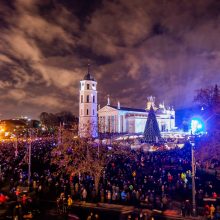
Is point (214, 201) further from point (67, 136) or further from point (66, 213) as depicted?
point (67, 136)

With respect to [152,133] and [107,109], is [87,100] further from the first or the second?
[152,133]

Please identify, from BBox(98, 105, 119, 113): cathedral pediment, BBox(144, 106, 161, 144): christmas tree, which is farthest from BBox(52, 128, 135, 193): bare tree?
BBox(98, 105, 119, 113): cathedral pediment

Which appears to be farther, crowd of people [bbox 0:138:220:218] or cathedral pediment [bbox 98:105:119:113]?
cathedral pediment [bbox 98:105:119:113]

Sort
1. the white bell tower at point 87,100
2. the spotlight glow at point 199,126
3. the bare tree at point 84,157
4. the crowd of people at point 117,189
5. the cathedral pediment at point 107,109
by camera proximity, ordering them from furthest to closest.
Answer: the cathedral pediment at point 107,109
the white bell tower at point 87,100
the spotlight glow at point 199,126
the bare tree at point 84,157
the crowd of people at point 117,189

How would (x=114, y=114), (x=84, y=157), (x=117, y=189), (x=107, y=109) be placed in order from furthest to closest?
(x=107, y=109), (x=114, y=114), (x=84, y=157), (x=117, y=189)

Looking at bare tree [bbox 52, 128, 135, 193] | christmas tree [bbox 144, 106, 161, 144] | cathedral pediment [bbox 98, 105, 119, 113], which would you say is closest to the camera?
bare tree [bbox 52, 128, 135, 193]

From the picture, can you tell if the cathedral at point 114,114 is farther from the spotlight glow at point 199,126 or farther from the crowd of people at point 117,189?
the crowd of people at point 117,189

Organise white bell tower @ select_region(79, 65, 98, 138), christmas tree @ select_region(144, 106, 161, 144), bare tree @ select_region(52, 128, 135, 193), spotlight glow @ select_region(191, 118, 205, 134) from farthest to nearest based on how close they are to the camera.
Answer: white bell tower @ select_region(79, 65, 98, 138) < christmas tree @ select_region(144, 106, 161, 144) < spotlight glow @ select_region(191, 118, 205, 134) < bare tree @ select_region(52, 128, 135, 193)

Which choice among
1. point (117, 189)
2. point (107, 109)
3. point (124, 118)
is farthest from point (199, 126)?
point (107, 109)

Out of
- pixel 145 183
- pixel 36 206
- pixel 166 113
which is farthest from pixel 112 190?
pixel 166 113

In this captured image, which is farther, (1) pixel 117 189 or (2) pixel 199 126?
(2) pixel 199 126

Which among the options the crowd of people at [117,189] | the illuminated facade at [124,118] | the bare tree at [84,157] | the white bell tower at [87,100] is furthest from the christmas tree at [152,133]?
the illuminated facade at [124,118]

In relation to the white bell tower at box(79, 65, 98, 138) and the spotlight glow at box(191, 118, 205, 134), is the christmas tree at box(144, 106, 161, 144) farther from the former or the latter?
the white bell tower at box(79, 65, 98, 138)

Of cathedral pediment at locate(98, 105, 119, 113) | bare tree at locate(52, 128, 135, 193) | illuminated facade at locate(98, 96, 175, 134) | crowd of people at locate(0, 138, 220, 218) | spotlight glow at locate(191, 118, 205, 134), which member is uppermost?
cathedral pediment at locate(98, 105, 119, 113)
